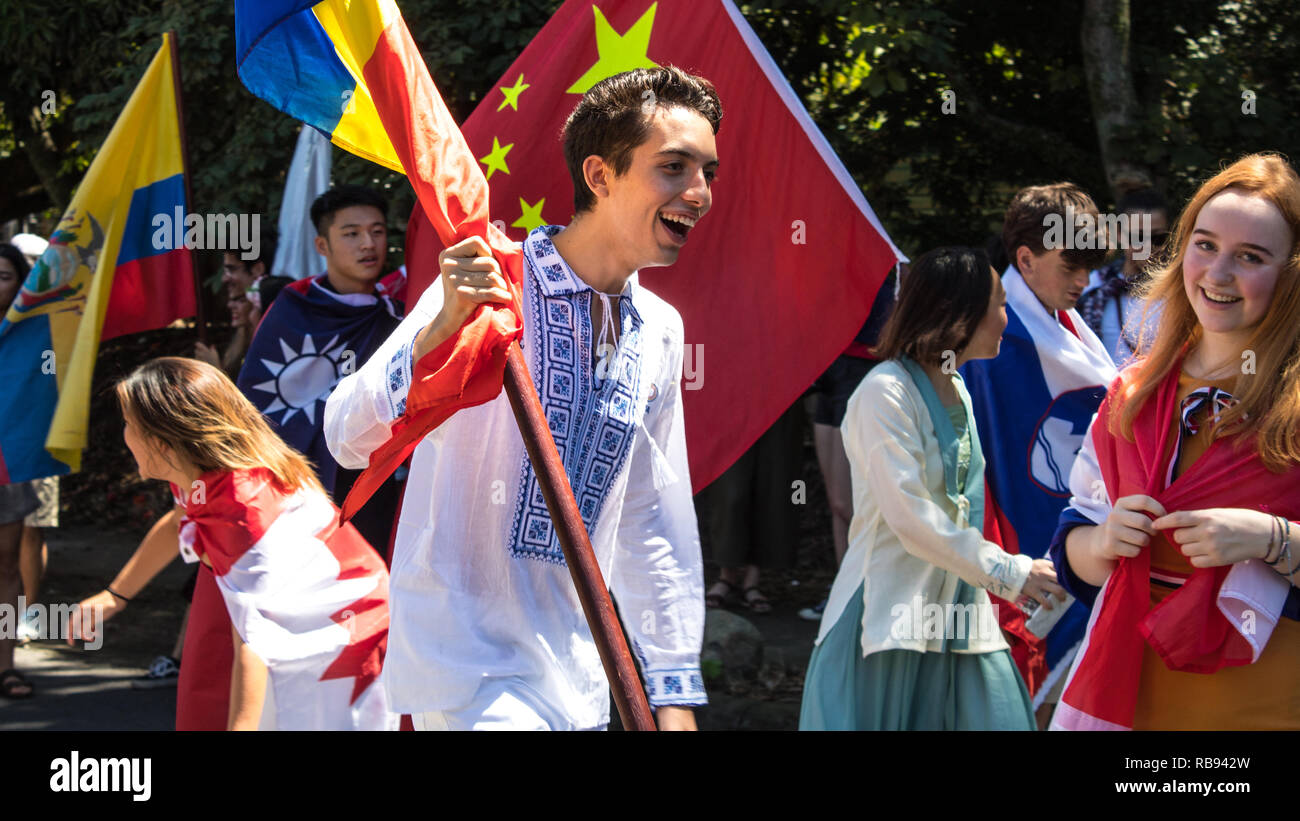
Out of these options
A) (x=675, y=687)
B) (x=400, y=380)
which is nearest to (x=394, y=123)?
(x=400, y=380)

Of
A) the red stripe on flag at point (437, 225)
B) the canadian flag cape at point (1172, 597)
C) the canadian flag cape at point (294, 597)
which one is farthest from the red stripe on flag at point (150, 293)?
the canadian flag cape at point (1172, 597)

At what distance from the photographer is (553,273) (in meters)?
2.91

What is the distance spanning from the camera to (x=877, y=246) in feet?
14.1

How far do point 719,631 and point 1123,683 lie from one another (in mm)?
3835

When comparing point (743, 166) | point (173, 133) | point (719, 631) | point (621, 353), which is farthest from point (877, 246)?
point (173, 133)

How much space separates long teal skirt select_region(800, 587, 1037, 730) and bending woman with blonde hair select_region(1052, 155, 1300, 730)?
94 cm

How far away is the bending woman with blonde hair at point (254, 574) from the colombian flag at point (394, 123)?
45.7 inches

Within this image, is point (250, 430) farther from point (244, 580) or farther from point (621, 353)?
point (621, 353)

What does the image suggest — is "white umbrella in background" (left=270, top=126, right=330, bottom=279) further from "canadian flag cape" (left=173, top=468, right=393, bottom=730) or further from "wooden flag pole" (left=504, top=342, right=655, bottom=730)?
"wooden flag pole" (left=504, top=342, right=655, bottom=730)

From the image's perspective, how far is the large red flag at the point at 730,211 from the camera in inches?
173

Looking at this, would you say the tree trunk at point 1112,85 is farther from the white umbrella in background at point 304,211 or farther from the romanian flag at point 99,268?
the romanian flag at point 99,268

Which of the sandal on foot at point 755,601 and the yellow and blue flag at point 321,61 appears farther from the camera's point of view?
the sandal on foot at point 755,601

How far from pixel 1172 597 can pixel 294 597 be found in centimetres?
215

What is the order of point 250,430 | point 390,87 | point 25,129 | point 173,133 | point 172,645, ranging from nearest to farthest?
point 390,87 < point 250,430 < point 173,133 < point 172,645 < point 25,129
